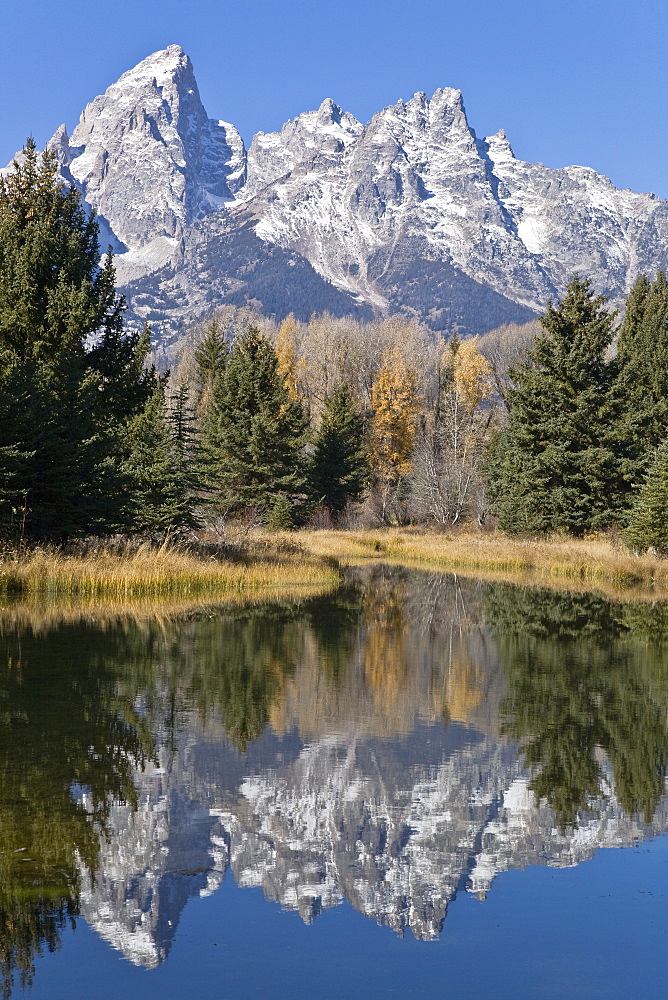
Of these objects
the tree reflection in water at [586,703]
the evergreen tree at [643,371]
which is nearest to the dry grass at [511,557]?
the evergreen tree at [643,371]

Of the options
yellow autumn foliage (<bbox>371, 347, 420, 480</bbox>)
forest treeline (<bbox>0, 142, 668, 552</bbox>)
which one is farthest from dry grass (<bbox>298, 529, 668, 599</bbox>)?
yellow autumn foliage (<bbox>371, 347, 420, 480</bbox>)

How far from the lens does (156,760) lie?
33.6 ft

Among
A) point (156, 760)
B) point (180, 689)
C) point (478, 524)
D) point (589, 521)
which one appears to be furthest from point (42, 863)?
point (478, 524)

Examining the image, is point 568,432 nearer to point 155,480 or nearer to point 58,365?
point 155,480

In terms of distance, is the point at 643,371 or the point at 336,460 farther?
the point at 336,460

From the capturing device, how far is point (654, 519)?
3684 centimetres

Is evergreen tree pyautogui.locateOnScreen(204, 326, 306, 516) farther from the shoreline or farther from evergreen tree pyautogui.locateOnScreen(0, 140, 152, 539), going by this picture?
evergreen tree pyautogui.locateOnScreen(0, 140, 152, 539)

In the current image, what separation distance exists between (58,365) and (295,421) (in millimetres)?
28471

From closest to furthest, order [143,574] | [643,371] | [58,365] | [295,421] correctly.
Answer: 1. [143,574]
2. [58,365]
3. [643,371]
4. [295,421]

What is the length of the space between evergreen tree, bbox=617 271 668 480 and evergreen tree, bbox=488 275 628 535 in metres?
0.87

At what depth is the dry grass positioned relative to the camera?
3609 centimetres

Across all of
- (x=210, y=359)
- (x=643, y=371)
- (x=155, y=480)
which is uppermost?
(x=210, y=359)

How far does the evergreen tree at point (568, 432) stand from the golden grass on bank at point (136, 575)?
1929 cm

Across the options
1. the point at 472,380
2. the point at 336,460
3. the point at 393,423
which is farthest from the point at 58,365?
the point at 472,380
